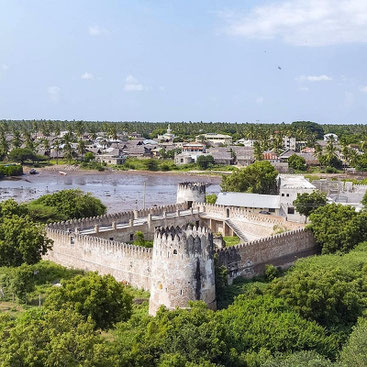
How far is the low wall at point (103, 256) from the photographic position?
1214 inches

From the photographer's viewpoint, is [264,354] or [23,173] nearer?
[264,354]

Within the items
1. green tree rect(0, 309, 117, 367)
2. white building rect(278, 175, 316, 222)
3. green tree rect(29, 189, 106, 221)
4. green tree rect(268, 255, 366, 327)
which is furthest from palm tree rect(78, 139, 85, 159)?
green tree rect(0, 309, 117, 367)

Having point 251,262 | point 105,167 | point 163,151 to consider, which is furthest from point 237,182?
point 163,151

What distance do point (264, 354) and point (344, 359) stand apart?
3407 millimetres

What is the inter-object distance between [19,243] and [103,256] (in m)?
5.31

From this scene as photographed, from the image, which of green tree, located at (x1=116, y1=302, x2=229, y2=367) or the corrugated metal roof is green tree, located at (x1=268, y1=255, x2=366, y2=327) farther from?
the corrugated metal roof

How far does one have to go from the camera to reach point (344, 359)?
21.5 m

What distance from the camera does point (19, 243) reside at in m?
32.2

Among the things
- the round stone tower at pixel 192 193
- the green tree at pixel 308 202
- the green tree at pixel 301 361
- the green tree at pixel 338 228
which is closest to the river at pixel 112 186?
the round stone tower at pixel 192 193

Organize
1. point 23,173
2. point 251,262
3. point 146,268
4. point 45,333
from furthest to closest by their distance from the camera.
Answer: point 23,173 < point 251,262 < point 146,268 < point 45,333

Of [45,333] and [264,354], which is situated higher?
[45,333]

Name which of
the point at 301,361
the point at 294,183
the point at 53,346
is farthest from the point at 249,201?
the point at 53,346

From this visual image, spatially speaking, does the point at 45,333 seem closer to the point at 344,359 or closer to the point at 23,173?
the point at 344,359

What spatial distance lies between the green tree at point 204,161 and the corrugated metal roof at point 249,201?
63504 millimetres
